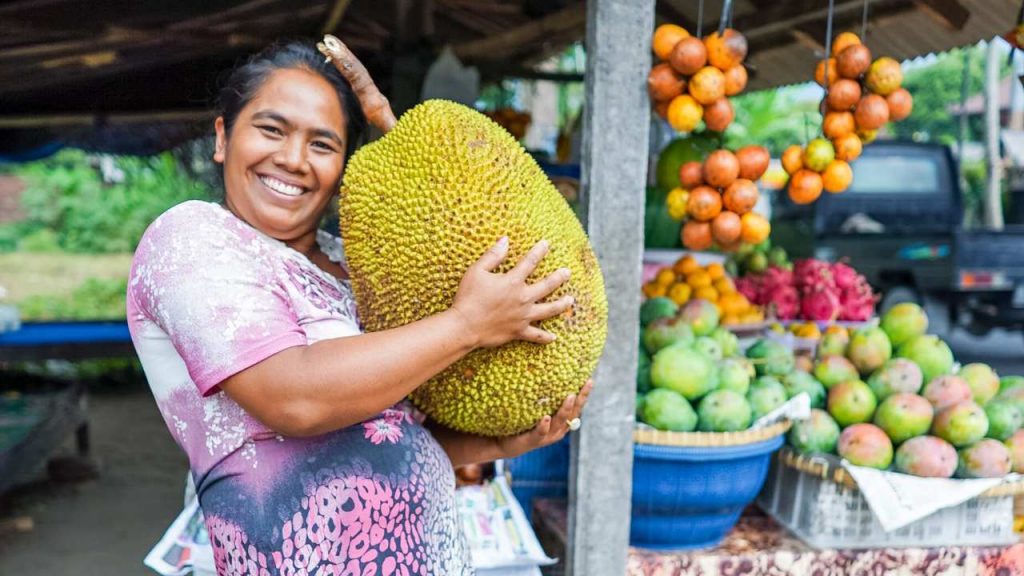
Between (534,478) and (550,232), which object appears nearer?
(550,232)

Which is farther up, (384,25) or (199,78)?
(384,25)

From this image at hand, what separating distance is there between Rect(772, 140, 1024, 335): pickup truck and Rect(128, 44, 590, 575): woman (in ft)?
21.0

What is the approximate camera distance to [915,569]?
83.1 inches

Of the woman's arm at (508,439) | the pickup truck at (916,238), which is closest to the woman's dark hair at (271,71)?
the woman's arm at (508,439)

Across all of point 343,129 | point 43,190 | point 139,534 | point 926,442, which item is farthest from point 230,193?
point 43,190

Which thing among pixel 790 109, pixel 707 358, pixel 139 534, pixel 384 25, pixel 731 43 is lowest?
pixel 139 534

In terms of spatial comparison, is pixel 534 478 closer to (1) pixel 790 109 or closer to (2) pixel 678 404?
(2) pixel 678 404

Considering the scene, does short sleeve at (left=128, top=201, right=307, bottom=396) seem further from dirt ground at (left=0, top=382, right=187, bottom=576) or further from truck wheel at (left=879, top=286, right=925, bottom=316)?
truck wheel at (left=879, top=286, right=925, bottom=316)

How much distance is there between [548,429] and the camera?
1.30 metres

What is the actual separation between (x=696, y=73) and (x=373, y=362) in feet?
4.69

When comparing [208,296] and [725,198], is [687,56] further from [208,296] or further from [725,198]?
[208,296]

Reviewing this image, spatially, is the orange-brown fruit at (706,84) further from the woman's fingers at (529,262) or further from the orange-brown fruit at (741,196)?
the woman's fingers at (529,262)

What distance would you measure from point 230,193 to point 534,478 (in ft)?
5.28

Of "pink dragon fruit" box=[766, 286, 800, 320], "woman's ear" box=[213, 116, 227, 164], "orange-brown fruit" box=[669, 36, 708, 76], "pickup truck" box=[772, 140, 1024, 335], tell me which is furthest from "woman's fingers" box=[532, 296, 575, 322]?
"pickup truck" box=[772, 140, 1024, 335]
